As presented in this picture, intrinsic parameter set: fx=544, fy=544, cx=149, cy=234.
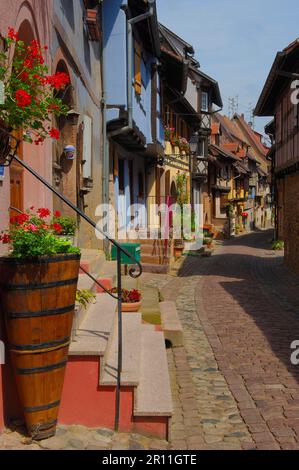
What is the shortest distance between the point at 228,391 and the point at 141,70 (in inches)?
457

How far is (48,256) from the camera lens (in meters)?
3.81

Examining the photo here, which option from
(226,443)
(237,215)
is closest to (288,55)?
(226,443)

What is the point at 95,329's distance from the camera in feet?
16.5

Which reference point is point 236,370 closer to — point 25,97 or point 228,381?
point 228,381

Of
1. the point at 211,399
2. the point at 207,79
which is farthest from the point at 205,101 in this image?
the point at 211,399

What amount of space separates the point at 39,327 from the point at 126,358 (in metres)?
1.30

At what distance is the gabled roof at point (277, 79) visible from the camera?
14367 millimetres

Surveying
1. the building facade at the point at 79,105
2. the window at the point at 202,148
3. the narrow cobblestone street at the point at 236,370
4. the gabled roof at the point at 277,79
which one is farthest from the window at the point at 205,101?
the narrow cobblestone street at the point at 236,370

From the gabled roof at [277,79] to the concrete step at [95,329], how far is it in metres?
10.3

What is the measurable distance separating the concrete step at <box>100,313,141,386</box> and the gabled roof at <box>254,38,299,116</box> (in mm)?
10501

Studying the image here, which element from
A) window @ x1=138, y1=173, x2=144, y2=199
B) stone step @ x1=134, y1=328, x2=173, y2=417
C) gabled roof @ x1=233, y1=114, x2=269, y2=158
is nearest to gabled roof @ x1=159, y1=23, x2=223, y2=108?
window @ x1=138, y1=173, x2=144, y2=199

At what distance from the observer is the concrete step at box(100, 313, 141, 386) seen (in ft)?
14.1

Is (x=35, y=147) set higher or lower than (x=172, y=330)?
higher

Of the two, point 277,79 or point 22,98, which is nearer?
point 22,98
